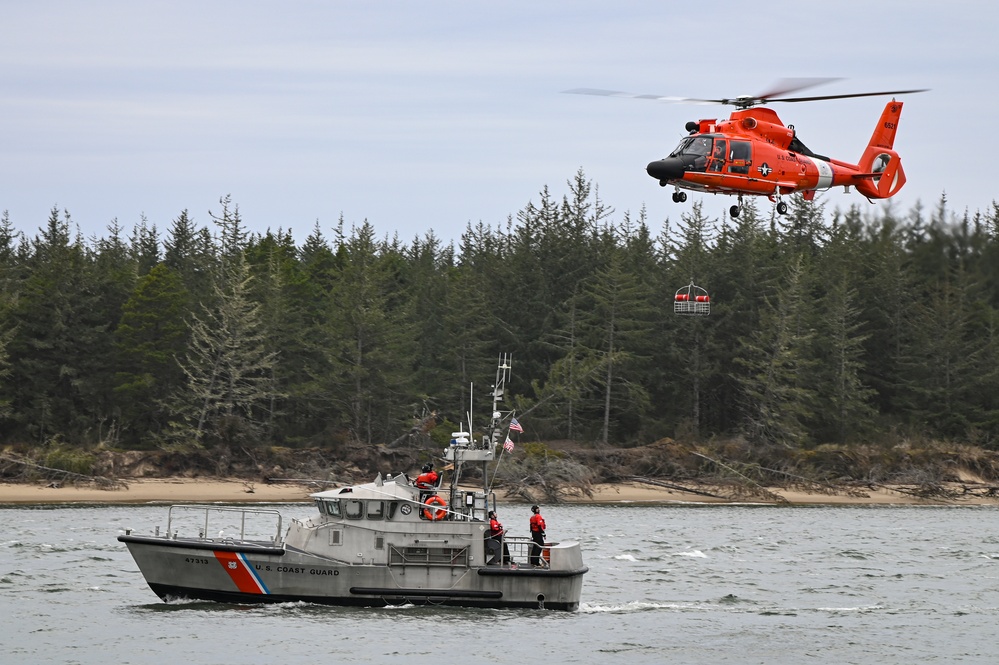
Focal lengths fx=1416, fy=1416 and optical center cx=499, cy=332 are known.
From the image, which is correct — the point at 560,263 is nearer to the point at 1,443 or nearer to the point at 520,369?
the point at 520,369

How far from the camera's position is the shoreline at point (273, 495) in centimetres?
6034

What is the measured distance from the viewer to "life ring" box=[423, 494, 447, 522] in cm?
3123

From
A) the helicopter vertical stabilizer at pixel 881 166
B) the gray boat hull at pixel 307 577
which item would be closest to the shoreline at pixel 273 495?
the helicopter vertical stabilizer at pixel 881 166

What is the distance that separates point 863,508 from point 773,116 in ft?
117

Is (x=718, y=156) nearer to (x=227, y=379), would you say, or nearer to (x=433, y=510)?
(x=433, y=510)

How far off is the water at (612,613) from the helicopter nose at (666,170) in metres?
10.7

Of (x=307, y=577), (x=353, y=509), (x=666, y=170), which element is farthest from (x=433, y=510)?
(x=666, y=170)

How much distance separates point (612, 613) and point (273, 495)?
1257 inches

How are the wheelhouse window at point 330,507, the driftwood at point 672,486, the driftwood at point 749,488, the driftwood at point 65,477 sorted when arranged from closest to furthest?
the wheelhouse window at point 330,507, the driftwood at point 65,477, the driftwood at point 749,488, the driftwood at point 672,486

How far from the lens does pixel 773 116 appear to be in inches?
1464

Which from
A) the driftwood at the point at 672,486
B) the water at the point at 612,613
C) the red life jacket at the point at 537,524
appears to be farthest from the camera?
the driftwood at the point at 672,486

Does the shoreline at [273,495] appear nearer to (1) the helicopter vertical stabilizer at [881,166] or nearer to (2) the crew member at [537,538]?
(1) the helicopter vertical stabilizer at [881,166]

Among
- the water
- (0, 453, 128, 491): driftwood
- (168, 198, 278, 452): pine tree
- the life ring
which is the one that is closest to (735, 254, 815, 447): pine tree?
the water

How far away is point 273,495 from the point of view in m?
63.3
